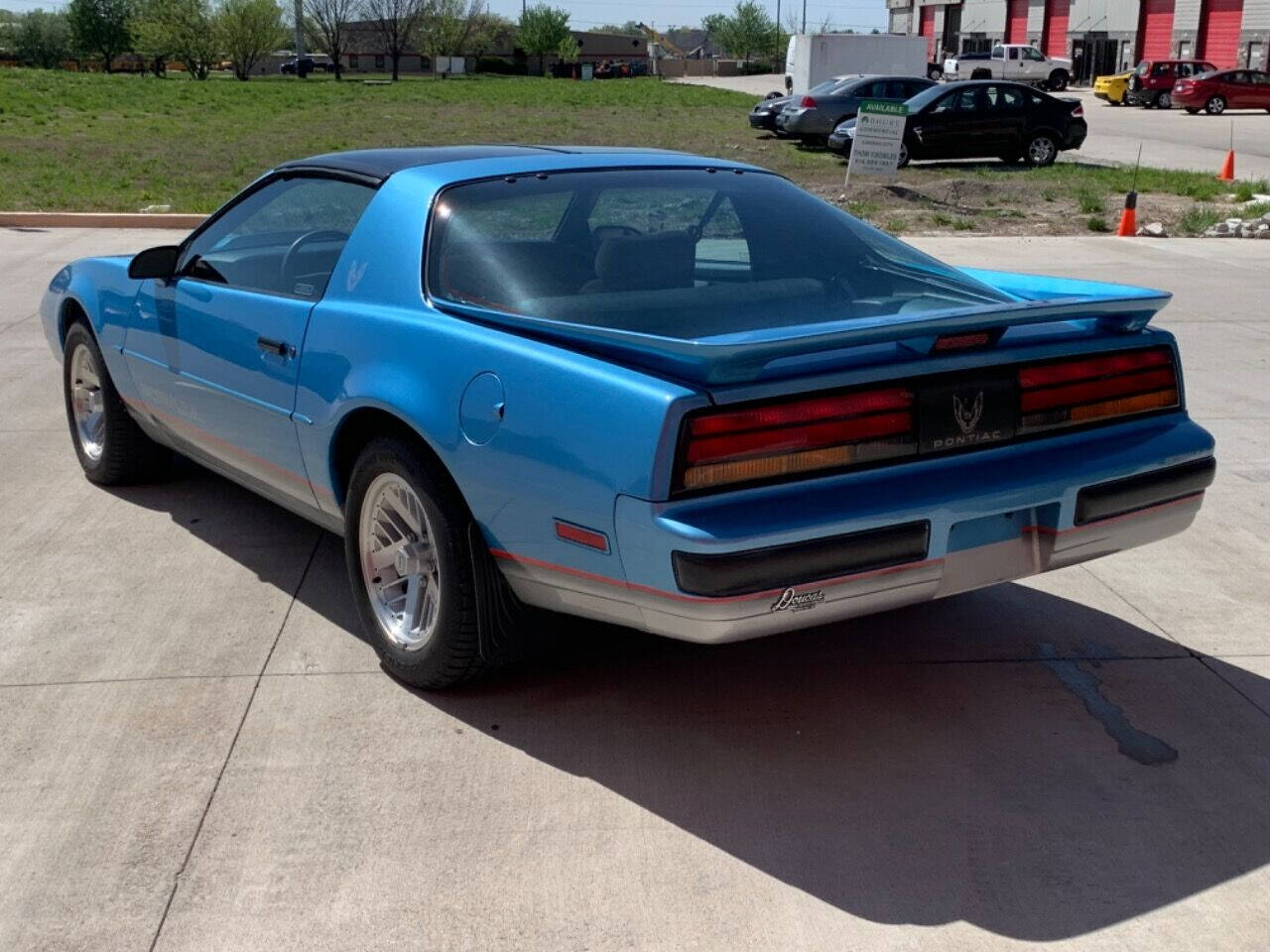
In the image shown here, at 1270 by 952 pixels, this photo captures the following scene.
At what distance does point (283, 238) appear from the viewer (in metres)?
5.37

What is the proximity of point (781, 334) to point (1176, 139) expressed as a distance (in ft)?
107

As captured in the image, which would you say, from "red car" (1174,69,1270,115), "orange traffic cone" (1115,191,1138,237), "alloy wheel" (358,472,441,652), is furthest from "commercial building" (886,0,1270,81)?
"alloy wheel" (358,472,441,652)

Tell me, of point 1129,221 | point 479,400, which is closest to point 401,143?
point 1129,221

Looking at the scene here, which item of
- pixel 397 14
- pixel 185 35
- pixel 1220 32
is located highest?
pixel 397 14

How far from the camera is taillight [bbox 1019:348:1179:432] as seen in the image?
3.80 metres

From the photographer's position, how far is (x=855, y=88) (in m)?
27.3

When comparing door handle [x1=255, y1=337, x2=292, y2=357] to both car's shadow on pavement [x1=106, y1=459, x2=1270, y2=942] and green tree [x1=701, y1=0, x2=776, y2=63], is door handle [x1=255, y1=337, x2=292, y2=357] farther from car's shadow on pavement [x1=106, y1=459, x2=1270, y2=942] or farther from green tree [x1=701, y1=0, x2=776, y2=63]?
green tree [x1=701, y1=0, x2=776, y2=63]

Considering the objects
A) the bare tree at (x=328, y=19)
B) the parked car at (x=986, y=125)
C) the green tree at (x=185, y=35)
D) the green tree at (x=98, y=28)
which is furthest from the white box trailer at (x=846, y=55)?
the green tree at (x=98, y=28)

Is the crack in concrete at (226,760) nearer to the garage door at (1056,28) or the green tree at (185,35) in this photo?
the green tree at (185,35)

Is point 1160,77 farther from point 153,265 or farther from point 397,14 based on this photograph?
point 397,14

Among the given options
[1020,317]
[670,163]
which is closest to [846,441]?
[1020,317]

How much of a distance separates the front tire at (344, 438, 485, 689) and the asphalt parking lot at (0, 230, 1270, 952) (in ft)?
0.50

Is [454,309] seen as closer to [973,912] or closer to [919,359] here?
[919,359]

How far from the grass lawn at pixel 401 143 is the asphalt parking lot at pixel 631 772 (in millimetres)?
12718
